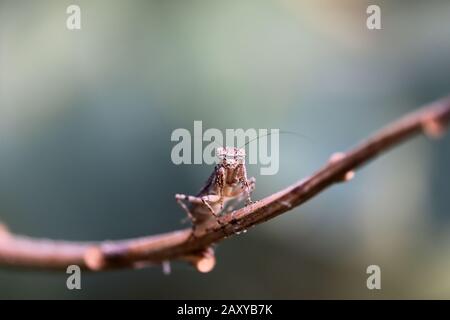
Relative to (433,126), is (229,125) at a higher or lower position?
higher

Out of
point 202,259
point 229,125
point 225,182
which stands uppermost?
point 229,125

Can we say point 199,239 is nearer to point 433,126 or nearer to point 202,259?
point 202,259

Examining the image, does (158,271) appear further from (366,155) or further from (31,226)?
(366,155)

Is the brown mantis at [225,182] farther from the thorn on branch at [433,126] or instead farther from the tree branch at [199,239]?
the thorn on branch at [433,126]

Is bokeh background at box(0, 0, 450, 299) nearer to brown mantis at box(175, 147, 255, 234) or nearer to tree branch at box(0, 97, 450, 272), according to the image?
brown mantis at box(175, 147, 255, 234)

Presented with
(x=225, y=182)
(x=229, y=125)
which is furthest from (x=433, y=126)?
(x=229, y=125)

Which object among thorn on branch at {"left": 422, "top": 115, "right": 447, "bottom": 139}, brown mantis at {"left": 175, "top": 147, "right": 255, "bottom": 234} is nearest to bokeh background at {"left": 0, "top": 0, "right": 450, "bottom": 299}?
brown mantis at {"left": 175, "top": 147, "right": 255, "bottom": 234}
